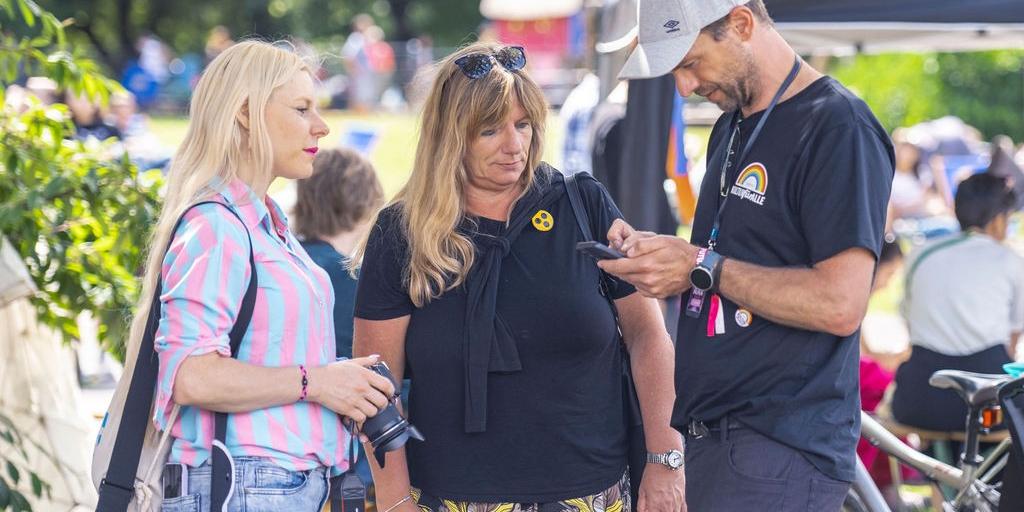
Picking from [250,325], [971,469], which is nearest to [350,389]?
[250,325]

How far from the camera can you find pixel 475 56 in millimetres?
2977

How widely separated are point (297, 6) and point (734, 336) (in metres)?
39.1

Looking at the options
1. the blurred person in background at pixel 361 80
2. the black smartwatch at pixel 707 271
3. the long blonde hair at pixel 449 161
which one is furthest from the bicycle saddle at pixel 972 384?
the blurred person in background at pixel 361 80

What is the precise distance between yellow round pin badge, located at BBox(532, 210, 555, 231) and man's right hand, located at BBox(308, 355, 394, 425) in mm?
605

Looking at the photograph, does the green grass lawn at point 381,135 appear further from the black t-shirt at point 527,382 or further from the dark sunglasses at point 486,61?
the black t-shirt at point 527,382

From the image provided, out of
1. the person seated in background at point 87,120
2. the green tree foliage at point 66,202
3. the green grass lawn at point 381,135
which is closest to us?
the green tree foliage at point 66,202

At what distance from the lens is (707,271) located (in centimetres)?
253

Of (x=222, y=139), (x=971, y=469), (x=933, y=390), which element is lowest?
(x=933, y=390)

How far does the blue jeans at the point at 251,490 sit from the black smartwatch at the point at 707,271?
93cm

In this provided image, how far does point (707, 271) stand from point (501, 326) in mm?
551

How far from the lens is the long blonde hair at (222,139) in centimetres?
249

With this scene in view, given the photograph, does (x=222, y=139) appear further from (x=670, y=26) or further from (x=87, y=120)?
(x=87, y=120)

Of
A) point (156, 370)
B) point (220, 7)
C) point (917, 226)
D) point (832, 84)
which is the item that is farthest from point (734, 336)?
point (220, 7)

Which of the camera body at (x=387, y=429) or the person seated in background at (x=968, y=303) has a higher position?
the camera body at (x=387, y=429)
